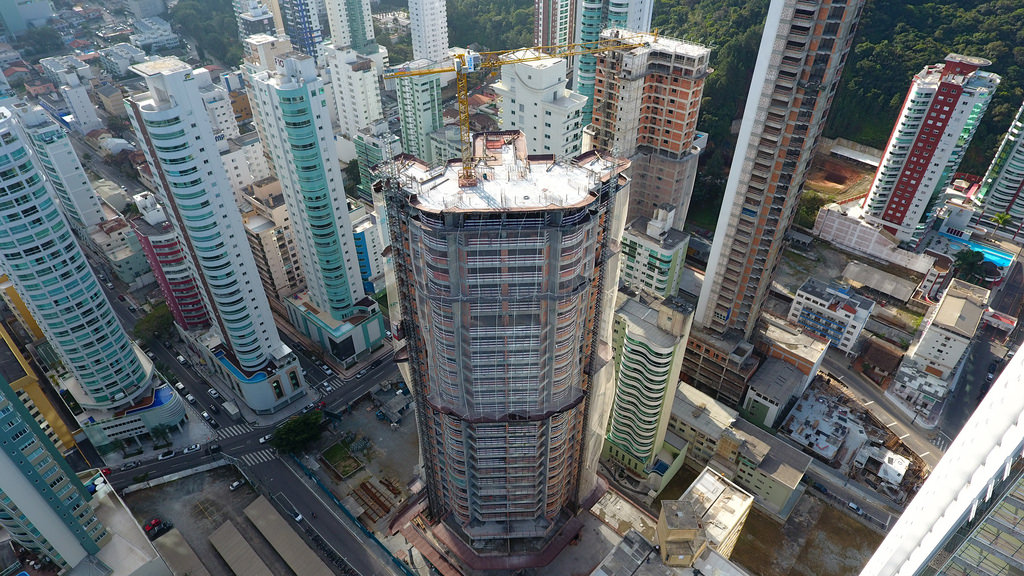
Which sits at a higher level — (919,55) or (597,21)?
(597,21)

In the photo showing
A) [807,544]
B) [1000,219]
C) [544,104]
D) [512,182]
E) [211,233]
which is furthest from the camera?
[1000,219]

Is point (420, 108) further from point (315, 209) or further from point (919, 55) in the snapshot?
point (919, 55)

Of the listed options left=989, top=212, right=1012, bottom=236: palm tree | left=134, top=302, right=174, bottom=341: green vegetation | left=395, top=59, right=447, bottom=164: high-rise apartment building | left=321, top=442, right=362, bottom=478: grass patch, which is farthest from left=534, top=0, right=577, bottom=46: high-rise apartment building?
left=321, top=442, right=362, bottom=478: grass patch

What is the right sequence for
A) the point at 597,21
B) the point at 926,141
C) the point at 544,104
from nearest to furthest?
1. the point at 544,104
2. the point at 926,141
3. the point at 597,21

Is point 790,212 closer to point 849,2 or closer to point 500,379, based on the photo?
point 849,2

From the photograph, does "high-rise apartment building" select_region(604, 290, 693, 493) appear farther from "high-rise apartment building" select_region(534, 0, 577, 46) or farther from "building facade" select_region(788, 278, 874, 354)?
"high-rise apartment building" select_region(534, 0, 577, 46)

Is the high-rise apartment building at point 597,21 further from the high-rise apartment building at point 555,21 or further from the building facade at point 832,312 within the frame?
the building facade at point 832,312

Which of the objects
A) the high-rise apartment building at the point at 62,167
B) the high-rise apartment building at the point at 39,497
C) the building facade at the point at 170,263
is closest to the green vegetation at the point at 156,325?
the building facade at the point at 170,263

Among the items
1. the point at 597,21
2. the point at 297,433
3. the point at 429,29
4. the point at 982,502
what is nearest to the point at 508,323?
the point at 982,502
